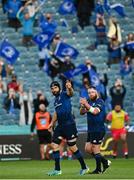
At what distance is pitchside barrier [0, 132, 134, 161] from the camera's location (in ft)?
86.0

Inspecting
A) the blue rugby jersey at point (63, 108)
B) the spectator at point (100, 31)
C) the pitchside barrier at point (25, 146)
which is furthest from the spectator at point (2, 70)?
the blue rugby jersey at point (63, 108)

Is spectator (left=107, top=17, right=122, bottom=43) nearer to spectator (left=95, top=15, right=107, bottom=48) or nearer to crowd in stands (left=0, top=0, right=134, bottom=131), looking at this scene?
→ crowd in stands (left=0, top=0, right=134, bottom=131)

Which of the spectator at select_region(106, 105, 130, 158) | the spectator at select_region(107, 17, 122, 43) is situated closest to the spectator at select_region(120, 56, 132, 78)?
the spectator at select_region(107, 17, 122, 43)

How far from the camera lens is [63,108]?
1809cm

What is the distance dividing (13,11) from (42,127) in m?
7.35

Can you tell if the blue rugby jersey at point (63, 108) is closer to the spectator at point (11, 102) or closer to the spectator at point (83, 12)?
the spectator at point (11, 102)

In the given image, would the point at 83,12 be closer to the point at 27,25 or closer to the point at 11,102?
the point at 27,25

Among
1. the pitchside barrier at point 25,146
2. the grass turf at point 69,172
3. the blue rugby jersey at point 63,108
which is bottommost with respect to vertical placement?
the grass turf at point 69,172

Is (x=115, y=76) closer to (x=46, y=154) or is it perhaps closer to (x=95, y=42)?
(x=95, y=42)

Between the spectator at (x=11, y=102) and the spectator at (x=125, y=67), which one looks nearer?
the spectator at (x=11, y=102)

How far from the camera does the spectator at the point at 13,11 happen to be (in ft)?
104

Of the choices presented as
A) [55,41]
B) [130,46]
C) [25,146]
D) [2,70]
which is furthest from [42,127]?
[130,46]

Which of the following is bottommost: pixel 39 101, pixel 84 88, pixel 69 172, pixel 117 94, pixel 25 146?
pixel 69 172

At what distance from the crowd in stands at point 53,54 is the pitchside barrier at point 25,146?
3.62 feet
